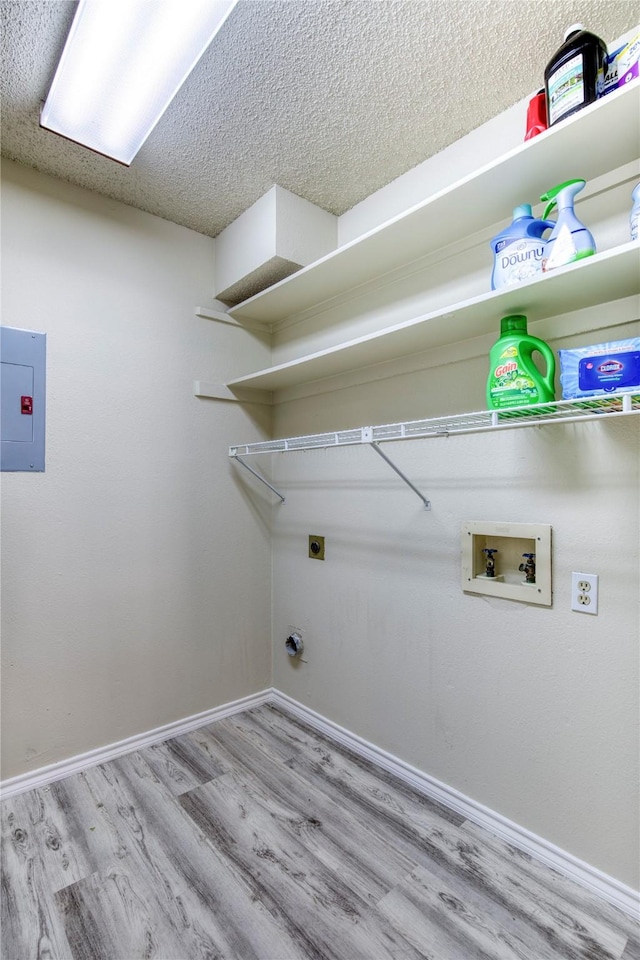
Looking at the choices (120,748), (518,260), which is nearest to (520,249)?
(518,260)

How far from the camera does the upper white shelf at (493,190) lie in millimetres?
1115

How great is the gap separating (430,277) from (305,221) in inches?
26.0

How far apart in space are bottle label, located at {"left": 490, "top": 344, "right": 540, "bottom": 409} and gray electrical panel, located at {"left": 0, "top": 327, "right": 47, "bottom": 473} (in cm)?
170

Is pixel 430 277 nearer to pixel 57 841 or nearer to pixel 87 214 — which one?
pixel 87 214

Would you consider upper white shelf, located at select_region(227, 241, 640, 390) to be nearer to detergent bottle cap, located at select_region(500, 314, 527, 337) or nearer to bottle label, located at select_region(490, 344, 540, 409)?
detergent bottle cap, located at select_region(500, 314, 527, 337)

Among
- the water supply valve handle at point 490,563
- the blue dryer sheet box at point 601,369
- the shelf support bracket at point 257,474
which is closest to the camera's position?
the blue dryer sheet box at point 601,369

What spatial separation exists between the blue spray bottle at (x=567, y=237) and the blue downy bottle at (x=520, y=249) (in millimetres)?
37

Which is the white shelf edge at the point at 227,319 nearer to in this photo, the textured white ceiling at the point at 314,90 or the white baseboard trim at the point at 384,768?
the textured white ceiling at the point at 314,90

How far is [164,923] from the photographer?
3.98 ft

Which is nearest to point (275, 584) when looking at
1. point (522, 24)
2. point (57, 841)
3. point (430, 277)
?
point (57, 841)

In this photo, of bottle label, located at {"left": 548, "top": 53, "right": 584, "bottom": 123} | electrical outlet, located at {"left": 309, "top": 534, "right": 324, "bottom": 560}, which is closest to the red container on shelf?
bottle label, located at {"left": 548, "top": 53, "right": 584, "bottom": 123}

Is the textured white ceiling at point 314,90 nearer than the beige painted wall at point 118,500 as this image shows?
Yes

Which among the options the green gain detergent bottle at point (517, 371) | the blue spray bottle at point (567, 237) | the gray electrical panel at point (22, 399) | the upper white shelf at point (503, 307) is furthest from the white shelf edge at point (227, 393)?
the blue spray bottle at point (567, 237)

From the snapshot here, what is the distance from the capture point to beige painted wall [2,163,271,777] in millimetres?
1775
